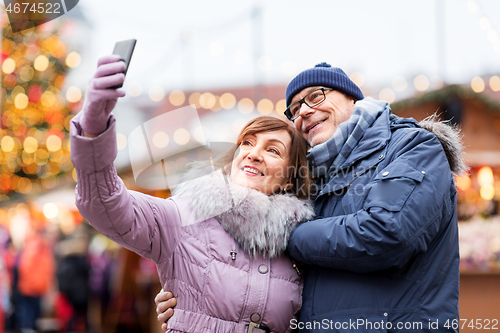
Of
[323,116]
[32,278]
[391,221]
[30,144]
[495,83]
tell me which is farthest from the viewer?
[30,144]

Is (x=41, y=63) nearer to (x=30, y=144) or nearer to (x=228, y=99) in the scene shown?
(x=30, y=144)

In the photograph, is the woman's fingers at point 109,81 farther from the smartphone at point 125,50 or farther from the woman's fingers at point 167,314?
the woman's fingers at point 167,314

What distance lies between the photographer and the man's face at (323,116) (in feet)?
7.07

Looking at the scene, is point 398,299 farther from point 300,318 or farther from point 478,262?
point 478,262

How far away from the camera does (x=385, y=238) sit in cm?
147

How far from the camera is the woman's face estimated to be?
190 centimetres

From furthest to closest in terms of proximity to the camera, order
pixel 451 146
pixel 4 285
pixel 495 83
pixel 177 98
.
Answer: pixel 495 83 < pixel 4 285 < pixel 177 98 < pixel 451 146

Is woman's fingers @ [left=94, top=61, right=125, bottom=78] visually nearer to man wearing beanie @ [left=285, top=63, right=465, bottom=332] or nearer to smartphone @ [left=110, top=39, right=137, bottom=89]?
smartphone @ [left=110, top=39, right=137, bottom=89]

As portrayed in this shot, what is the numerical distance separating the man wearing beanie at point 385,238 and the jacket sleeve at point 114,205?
350 mm

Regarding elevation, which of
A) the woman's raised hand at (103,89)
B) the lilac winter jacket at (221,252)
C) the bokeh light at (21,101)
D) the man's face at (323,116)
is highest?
the woman's raised hand at (103,89)

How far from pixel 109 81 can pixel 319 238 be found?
1.03 m

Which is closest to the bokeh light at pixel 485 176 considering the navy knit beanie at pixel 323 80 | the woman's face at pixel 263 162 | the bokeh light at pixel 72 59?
the navy knit beanie at pixel 323 80

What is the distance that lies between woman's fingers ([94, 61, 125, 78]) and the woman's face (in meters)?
0.95

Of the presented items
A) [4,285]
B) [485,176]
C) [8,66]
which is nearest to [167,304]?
[4,285]
